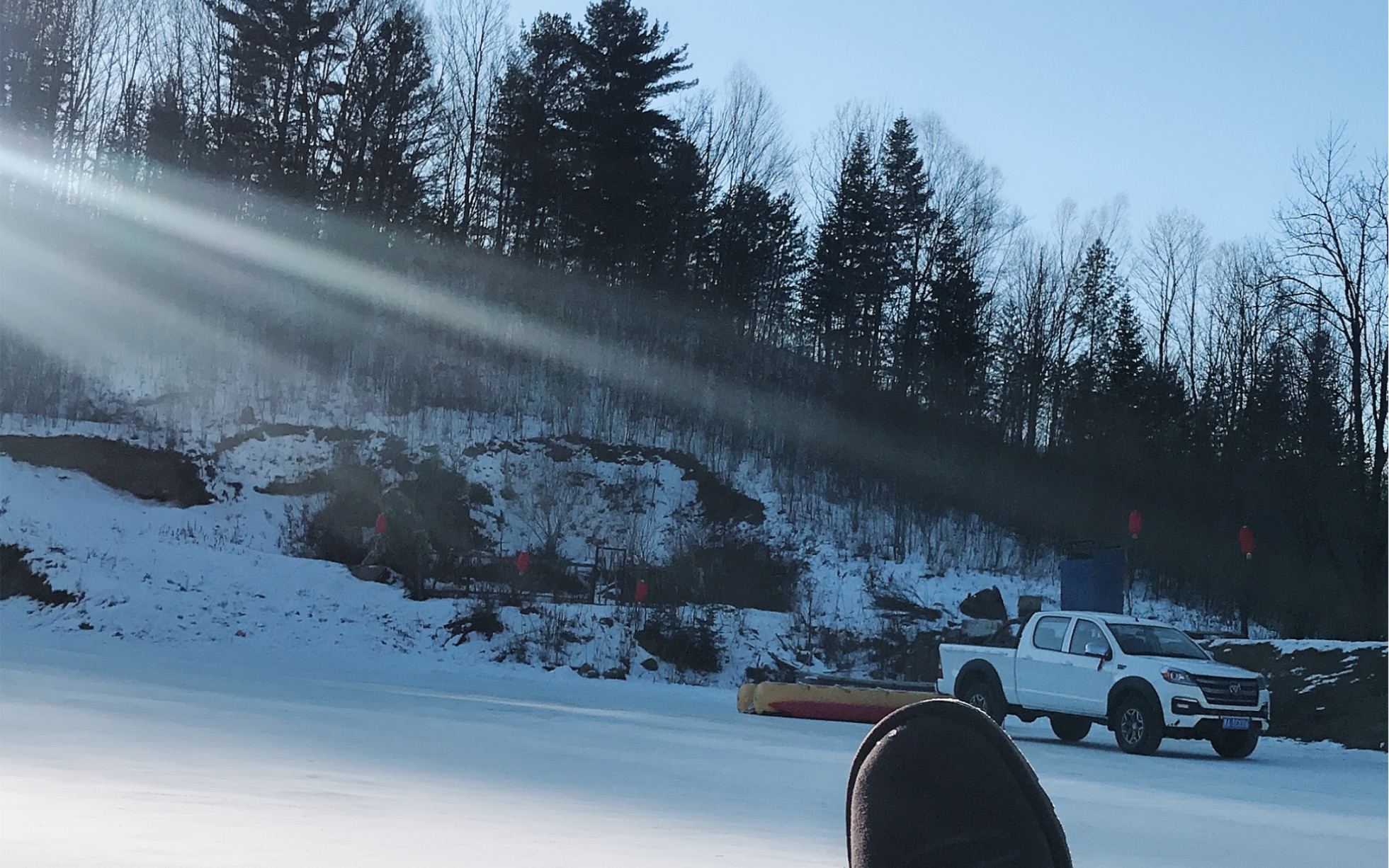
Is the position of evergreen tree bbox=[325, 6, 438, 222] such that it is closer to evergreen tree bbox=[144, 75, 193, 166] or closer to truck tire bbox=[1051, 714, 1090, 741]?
Answer: evergreen tree bbox=[144, 75, 193, 166]

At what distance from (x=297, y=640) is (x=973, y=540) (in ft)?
84.0

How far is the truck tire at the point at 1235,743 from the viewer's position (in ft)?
55.0

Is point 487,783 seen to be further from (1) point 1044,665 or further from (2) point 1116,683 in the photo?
(1) point 1044,665

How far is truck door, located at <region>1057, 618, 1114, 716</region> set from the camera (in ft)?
57.1

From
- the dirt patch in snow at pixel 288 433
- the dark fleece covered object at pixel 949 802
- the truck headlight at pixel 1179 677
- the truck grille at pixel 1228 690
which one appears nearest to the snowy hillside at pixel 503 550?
the dirt patch in snow at pixel 288 433

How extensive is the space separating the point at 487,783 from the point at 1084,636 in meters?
11.1

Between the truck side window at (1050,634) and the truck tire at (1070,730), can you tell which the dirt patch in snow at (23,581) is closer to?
the truck side window at (1050,634)

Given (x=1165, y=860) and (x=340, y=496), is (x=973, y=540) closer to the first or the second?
(x=340, y=496)

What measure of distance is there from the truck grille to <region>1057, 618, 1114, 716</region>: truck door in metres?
1.22

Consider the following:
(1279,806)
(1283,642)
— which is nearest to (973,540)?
(1283,642)

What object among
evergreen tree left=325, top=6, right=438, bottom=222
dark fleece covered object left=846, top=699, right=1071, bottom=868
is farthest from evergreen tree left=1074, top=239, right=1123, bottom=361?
dark fleece covered object left=846, top=699, right=1071, bottom=868

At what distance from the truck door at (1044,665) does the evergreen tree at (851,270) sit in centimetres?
3506

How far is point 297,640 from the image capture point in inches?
976

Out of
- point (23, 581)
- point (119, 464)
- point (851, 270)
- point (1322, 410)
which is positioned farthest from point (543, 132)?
point (1322, 410)
